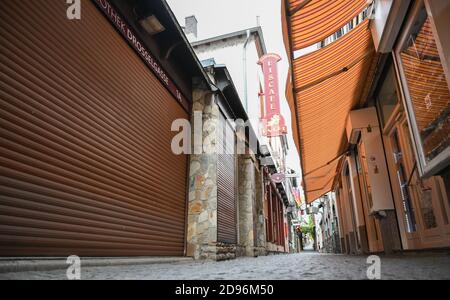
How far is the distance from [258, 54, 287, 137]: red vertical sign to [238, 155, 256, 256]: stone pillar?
15.4ft

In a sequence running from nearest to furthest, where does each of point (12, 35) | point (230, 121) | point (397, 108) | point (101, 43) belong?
point (12, 35) → point (101, 43) → point (397, 108) → point (230, 121)

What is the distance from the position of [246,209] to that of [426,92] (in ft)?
23.8

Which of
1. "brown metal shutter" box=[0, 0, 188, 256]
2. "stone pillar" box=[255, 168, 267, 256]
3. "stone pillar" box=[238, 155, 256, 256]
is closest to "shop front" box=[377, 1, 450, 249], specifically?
"brown metal shutter" box=[0, 0, 188, 256]

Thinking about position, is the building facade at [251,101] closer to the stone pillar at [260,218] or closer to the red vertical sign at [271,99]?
the stone pillar at [260,218]

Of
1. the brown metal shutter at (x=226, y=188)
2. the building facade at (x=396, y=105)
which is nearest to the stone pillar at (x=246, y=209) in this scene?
the brown metal shutter at (x=226, y=188)

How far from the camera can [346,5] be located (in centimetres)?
389

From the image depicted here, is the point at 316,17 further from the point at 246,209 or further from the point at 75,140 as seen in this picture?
the point at 246,209

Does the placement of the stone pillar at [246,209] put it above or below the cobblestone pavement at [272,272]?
above

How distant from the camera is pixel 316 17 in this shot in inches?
150

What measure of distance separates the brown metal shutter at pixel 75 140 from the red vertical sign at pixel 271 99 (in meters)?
10.0

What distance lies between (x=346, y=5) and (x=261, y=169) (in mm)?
9684

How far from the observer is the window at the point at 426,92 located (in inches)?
118

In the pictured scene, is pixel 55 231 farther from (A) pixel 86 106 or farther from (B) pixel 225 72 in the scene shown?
(B) pixel 225 72

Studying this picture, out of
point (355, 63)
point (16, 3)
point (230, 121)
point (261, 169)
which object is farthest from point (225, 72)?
point (261, 169)
